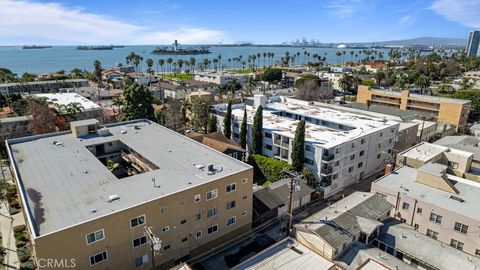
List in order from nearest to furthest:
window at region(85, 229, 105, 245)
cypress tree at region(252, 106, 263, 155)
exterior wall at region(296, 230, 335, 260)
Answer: window at region(85, 229, 105, 245), exterior wall at region(296, 230, 335, 260), cypress tree at region(252, 106, 263, 155)

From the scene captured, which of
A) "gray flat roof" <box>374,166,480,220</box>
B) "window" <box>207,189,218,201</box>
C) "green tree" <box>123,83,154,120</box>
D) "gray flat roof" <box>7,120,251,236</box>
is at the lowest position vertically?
"gray flat roof" <box>374,166,480,220</box>

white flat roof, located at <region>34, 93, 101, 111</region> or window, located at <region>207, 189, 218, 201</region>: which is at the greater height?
white flat roof, located at <region>34, 93, 101, 111</region>

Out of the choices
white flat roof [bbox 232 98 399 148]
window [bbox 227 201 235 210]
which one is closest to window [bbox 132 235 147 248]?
window [bbox 227 201 235 210]

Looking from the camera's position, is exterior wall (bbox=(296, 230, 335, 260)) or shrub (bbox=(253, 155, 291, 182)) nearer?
exterior wall (bbox=(296, 230, 335, 260))

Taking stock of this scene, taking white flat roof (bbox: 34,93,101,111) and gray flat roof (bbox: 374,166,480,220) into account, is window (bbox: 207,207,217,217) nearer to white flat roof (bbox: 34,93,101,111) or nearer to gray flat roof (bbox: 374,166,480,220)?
gray flat roof (bbox: 374,166,480,220)

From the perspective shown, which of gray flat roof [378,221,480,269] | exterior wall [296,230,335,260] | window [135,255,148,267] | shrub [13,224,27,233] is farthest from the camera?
shrub [13,224,27,233]

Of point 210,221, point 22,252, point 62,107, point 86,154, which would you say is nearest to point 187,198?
point 210,221

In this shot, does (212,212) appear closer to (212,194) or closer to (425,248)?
(212,194)

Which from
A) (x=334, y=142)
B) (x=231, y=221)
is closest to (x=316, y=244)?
(x=231, y=221)
